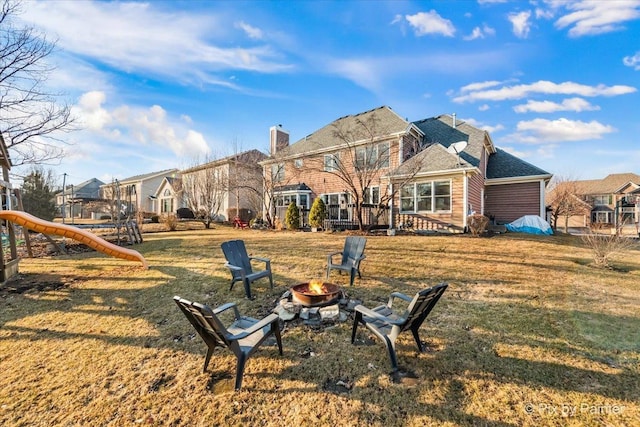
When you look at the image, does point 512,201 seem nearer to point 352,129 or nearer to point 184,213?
point 352,129

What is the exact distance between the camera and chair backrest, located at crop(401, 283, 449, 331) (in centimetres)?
300

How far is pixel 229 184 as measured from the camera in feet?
75.0

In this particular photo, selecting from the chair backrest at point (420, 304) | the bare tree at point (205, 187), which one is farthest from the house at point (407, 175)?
the chair backrest at point (420, 304)

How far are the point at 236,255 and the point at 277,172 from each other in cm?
1607

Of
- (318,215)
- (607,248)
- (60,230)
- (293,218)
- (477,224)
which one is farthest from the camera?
(293,218)

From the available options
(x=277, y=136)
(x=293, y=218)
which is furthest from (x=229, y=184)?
(x=293, y=218)

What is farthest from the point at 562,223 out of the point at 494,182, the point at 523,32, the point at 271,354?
the point at 271,354

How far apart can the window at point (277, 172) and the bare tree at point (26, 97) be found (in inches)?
476

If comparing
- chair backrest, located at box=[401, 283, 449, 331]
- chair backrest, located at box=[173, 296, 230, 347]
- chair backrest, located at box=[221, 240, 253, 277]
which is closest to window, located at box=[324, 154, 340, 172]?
chair backrest, located at box=[221, 240, 253, 277]

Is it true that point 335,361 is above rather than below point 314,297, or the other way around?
below

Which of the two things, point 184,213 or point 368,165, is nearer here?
point 368,165

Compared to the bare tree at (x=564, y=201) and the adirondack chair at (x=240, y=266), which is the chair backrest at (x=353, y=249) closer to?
the adirondack chair at (x=240, y=266)

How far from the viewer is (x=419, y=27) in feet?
36.3

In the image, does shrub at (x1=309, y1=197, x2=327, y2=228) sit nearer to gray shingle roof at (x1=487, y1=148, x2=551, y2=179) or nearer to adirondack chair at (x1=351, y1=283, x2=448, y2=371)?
gray shingle roof at (x1=487, y1=148, x2=551, y2=179)
